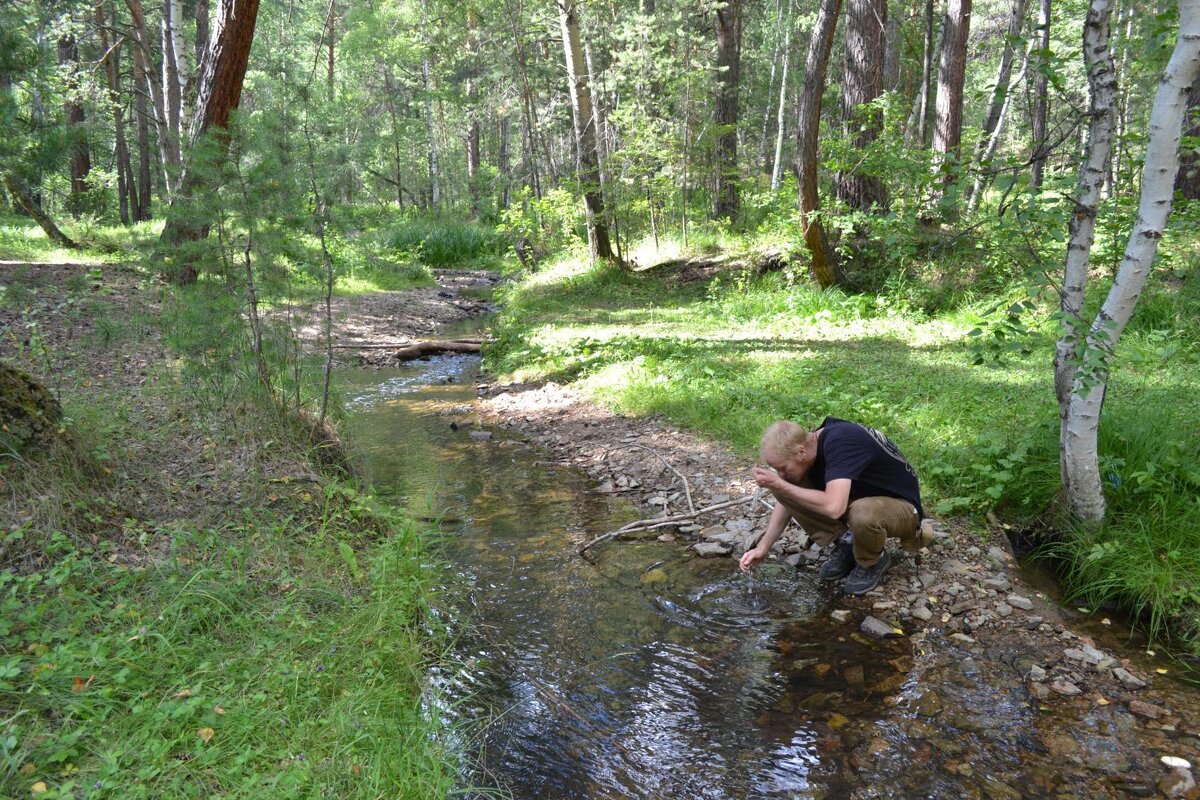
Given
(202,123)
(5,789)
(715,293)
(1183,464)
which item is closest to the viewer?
(5,789)

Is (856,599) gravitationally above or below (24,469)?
below

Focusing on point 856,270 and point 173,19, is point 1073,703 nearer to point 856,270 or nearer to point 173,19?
point 856,270

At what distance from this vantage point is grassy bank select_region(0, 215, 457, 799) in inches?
96.5

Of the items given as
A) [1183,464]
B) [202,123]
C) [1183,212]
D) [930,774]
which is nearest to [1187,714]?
[930,774]

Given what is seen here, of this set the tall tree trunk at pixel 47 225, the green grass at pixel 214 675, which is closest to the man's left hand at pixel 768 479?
the green grass at pixel 214 675

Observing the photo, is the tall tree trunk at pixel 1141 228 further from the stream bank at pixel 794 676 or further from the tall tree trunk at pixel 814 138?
the tall tree trunk at pixel 814 138

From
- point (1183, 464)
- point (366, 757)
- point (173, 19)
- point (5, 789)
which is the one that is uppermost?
point (173, 19)

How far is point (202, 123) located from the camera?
6.89 m

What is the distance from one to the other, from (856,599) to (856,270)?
7704 mm

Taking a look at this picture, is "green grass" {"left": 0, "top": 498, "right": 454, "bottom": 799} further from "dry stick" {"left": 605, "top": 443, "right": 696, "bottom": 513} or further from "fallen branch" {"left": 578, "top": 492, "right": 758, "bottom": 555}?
"dry stick" {"left": 605, "top": 443, "right": 696, "bottom": 513}

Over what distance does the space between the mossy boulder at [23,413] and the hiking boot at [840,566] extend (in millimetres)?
4441

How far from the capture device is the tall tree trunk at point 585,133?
1297cm

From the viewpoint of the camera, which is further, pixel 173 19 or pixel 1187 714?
pixel 173 19

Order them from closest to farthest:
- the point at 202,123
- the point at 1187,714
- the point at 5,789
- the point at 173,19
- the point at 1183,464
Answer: the point at 5,789
the point at 1187,714
the point at 1183,464
the point at 202,123
the point at 173,19
